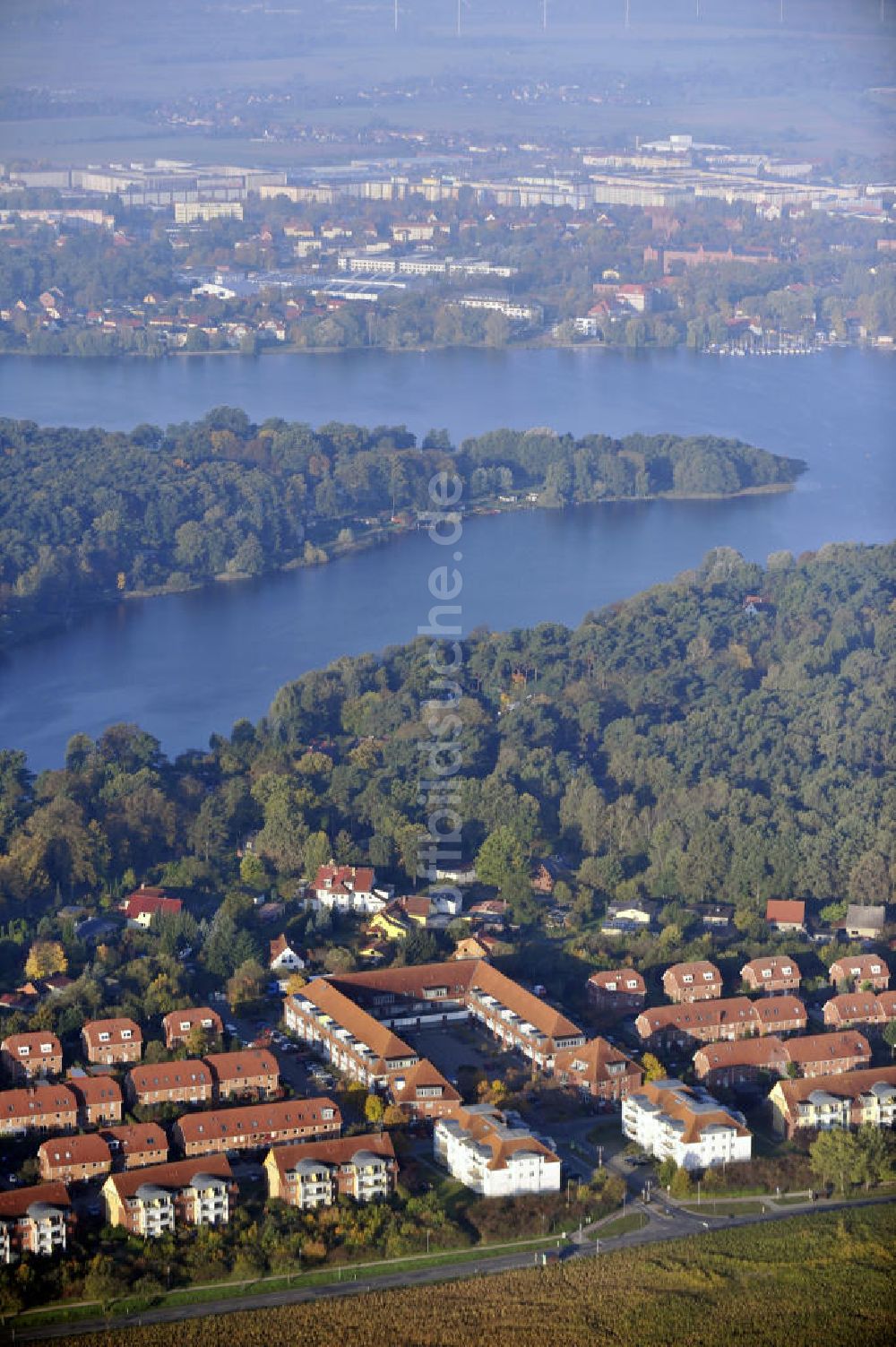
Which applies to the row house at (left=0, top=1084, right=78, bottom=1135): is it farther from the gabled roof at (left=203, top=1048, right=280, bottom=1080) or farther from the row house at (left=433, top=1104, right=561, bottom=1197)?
the row house at (left=433, top=1104, right=561, bottom=1197)

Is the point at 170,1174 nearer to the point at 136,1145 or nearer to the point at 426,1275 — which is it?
the point at 136,1145

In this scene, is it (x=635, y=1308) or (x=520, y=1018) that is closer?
(x=635, y=1308)

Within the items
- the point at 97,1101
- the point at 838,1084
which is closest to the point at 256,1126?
the point at 97,1101

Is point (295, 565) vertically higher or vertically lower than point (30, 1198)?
lower

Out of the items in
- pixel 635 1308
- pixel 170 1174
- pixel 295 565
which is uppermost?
pixel 170 1174

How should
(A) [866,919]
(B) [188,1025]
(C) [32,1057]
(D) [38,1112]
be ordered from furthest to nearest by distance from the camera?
(A) [866,919] → (B) [188,1025] → (C) [32,1057] → (D) [38,1112]

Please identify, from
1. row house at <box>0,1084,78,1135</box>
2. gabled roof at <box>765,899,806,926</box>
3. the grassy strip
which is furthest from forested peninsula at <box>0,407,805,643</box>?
the grassy strip

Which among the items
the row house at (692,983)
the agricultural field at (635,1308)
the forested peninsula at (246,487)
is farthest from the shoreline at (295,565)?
the agricultural field at (635,1308)
